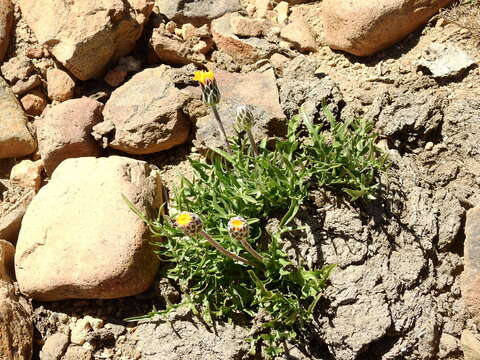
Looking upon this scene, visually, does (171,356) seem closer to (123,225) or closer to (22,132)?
(123,225)

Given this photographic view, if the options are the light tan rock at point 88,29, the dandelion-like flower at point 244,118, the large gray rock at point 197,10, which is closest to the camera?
the dandelion-like flower at point 244,118

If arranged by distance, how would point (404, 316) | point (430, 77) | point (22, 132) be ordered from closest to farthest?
point (404, 316) < point (430, 77) < point (22, 132)

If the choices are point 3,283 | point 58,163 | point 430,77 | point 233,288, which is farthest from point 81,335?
point 430,77

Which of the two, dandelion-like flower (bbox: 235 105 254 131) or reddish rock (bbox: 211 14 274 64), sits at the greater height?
dandelion-like flower (bbox: 235 105 254 131)

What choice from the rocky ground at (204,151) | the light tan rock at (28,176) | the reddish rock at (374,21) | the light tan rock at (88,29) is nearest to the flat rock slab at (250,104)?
the rocky ground at (204,151)

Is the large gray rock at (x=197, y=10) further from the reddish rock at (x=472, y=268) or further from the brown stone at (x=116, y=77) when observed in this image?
the reddish rock at (x=472, y=268)

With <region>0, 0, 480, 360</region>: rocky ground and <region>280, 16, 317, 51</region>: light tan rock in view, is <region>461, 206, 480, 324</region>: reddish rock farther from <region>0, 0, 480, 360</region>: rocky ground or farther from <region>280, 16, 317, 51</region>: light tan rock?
<region>280, 16, 317, 51</region>: light tan rock

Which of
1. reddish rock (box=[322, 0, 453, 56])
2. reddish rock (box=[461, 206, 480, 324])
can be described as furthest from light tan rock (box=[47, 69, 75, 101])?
reddish rock (box=[461, 206, 480, 324])
